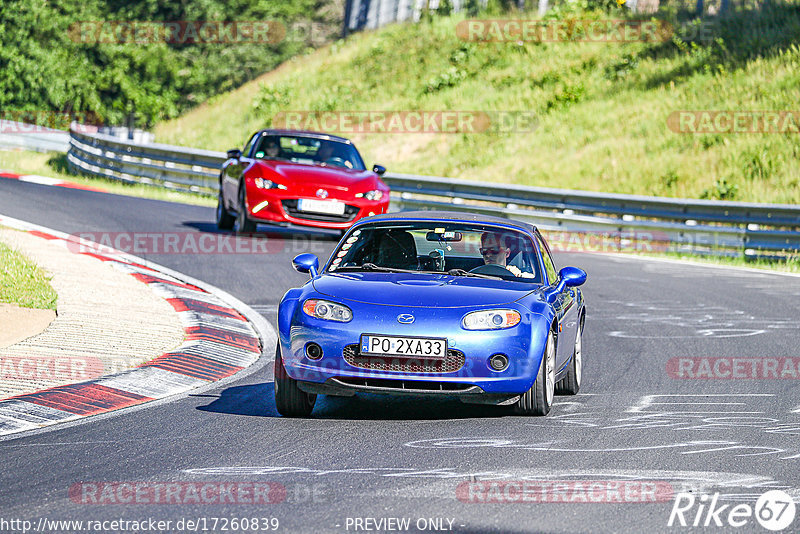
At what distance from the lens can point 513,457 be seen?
6156 millimetres

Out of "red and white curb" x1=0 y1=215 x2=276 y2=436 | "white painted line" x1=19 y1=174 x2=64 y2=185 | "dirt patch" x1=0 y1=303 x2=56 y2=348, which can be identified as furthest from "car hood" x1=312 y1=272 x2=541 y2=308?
"white painted line" x1=19 y1=174 x2=64 y2=185

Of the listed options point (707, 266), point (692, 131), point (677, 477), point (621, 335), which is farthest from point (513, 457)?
point (692, 131)

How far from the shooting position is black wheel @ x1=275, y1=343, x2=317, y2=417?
23.7ft

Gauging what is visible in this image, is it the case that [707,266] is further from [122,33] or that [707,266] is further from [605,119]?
[122,33]

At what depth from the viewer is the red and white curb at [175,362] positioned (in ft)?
23.4

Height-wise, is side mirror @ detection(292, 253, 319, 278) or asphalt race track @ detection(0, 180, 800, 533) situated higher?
side mirror @ detection(292, 253, 319, 278)

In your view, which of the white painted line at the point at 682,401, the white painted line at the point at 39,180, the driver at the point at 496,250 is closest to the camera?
the white painted line at the point at 682,401

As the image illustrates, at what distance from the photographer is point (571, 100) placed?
116ft

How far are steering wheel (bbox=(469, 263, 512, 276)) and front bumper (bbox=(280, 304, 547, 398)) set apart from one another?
894mm

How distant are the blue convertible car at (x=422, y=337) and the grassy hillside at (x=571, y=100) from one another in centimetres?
1881

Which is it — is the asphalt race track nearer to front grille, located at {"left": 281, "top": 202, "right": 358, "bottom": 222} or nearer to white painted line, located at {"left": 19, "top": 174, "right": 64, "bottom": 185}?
front grille, located at {"left": 281, "top": 202, "right": 358, "bottom": 222}

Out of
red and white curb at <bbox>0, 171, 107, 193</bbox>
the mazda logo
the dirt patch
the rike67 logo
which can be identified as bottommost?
red and white curb at <bbox>0, 171, 107, 193</bbox>

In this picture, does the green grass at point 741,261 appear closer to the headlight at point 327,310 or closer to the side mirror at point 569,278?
the side mirror at point 569,278

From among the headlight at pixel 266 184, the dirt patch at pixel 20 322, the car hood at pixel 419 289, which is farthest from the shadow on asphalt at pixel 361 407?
the headlight at pixel 266 184
